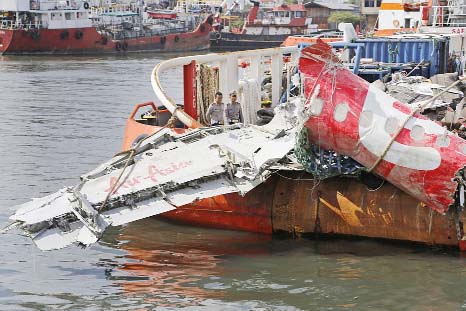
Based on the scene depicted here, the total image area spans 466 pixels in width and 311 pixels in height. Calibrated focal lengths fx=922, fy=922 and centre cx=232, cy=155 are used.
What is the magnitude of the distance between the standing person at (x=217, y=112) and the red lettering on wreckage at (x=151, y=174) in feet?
8.28

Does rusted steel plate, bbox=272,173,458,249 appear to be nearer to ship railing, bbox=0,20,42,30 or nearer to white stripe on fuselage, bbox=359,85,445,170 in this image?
white stripe on fuselage, bbox=359,85,445,170

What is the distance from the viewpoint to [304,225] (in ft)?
43.1

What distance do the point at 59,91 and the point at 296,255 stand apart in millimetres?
24563

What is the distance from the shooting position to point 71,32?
210 feet

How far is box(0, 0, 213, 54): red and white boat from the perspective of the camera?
203ft

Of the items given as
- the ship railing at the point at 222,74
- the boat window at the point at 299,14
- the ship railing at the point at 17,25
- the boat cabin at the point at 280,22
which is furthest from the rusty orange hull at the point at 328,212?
the boat window at the point at 299,14

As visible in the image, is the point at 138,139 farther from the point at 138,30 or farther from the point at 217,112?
the point at 138,30

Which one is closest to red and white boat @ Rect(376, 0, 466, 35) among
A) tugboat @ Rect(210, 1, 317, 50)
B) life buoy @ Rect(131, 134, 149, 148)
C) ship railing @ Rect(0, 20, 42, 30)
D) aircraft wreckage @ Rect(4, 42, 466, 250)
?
life buoy @ Rect(131, 134, 149, 148)

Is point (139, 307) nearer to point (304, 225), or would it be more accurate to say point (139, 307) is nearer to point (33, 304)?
point (33, 304)

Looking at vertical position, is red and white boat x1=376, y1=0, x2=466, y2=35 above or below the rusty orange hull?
above

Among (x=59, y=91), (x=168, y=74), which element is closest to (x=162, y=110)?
(x=59, y=91)

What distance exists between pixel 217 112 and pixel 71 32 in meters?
50.4

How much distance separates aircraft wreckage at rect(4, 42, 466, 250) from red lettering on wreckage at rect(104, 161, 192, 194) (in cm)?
2

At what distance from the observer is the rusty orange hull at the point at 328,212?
41.2 ft
